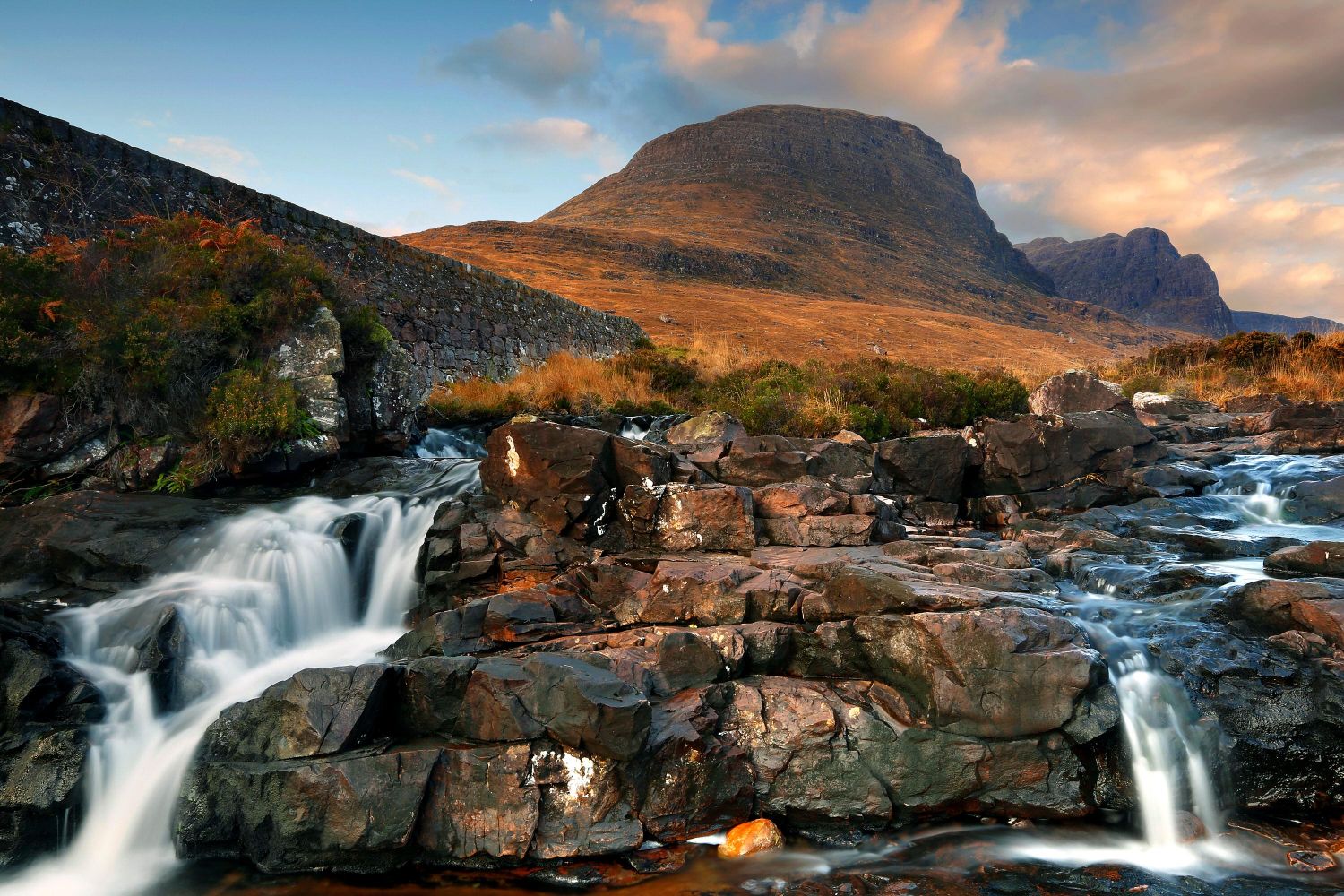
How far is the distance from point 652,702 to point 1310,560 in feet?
22.1

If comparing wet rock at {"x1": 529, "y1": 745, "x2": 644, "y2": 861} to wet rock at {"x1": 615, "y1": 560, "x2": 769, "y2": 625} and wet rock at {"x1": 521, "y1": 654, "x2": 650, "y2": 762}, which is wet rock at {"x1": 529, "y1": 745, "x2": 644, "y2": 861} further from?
wet rock at {"x1": 615, "y1": 560, "x2": 769, "y2": 625}

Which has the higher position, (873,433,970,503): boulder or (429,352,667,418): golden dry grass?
(429,352,667,418): golden dry grass

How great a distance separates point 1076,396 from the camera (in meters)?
15.6

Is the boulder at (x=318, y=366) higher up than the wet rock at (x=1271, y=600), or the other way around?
the boulder at (x=318, y=366)

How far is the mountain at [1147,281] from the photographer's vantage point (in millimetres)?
157500

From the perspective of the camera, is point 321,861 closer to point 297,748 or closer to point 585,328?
point 297,748

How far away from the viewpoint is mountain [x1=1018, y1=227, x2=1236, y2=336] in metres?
158

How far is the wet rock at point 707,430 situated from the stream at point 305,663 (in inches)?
122

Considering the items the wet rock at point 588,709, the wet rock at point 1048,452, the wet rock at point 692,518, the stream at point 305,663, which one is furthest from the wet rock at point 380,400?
the wet rock at point 1048,452

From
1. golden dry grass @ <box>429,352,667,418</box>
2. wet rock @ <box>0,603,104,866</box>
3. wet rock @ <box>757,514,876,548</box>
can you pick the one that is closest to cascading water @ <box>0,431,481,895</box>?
wet rock @ <box>0,603,104,866</box>

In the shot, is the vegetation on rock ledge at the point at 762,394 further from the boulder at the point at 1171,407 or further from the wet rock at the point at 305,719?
the wet rock at the point at 305,719

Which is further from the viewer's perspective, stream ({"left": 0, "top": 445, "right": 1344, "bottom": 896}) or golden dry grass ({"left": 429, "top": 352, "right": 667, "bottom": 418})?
golden dry grass ({"left": 429, "top": 352, "right": 667, "bottom": 418})

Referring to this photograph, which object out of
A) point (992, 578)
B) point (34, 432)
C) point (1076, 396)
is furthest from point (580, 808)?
point (1076, 396)

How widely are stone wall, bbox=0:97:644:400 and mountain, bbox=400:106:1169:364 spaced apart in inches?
493
